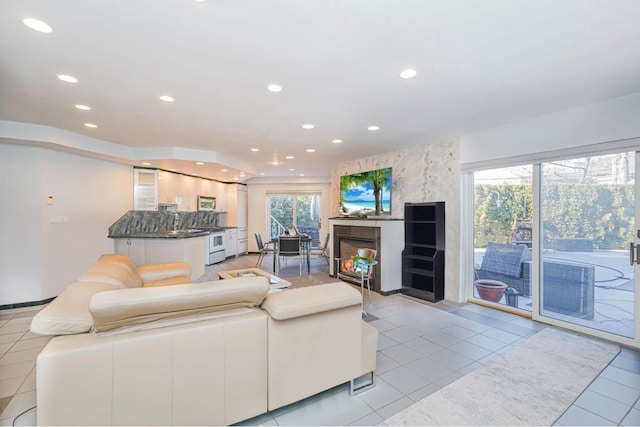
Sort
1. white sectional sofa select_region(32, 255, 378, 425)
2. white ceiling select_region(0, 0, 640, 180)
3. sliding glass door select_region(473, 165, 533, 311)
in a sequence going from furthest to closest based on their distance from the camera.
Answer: sliding glass door select_region(473, 165, 533, 311)
white ceiling select_region(0, 0, 640, 180)
white sectional sofa select_region(32, 255, 378, 425)

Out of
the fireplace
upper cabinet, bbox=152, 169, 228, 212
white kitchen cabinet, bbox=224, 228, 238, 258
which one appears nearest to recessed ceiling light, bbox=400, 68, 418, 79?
the fireplace

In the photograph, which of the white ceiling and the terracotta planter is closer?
the white ceiling

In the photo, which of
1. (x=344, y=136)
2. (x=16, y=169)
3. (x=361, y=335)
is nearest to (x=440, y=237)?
(x=344, y=136)

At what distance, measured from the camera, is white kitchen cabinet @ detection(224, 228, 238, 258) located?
323 inches

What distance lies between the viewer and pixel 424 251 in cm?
499

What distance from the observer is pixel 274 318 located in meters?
1.76

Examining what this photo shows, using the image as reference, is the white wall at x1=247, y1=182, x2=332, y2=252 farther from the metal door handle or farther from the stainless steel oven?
the metal door handle

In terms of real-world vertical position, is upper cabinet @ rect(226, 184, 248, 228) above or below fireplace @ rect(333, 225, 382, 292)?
above

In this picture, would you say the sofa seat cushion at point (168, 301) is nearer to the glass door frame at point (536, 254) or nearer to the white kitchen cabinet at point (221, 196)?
the glass door frame at point (536, 254)

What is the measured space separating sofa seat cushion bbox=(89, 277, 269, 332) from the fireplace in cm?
343

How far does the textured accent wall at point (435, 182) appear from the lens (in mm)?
4418

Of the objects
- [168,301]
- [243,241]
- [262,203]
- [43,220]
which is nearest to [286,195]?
[262,203]

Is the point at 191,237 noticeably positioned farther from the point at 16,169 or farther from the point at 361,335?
the point at 361,335

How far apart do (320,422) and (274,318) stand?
2.47 feet
